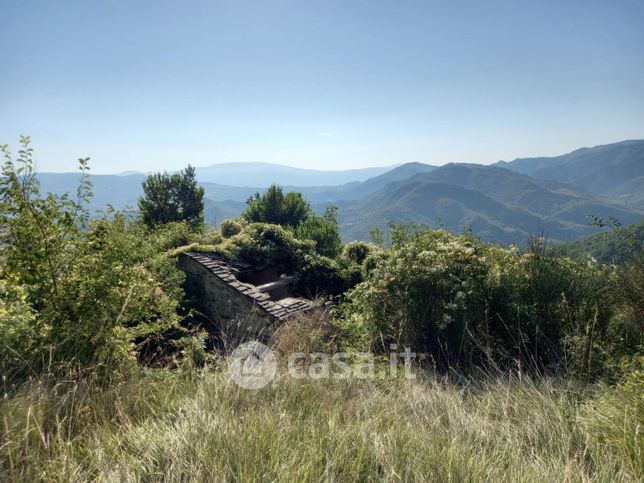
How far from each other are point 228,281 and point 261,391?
24.5 feet

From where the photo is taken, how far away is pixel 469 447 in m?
2.25

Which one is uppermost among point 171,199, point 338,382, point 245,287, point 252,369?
point 171,199

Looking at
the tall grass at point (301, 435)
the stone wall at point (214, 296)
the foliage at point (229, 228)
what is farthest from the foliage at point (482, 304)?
the foliage at point (229, 228)

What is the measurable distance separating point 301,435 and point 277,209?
23.0m

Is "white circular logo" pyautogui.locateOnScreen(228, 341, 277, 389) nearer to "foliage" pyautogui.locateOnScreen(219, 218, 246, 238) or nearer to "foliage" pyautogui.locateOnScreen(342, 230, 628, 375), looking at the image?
"foliage" pyautogui.locateOnScreen(342, 230, 628, 375)

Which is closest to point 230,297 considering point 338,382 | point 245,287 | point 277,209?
point 245,287

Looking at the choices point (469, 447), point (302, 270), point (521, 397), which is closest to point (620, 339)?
point (521, 397)

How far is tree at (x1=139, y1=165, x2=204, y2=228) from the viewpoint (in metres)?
25.5

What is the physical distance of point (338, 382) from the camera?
12.1 ft

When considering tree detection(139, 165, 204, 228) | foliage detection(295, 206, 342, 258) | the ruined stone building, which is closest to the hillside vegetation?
the ruined stone building

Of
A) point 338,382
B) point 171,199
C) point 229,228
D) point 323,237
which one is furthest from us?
point 171,199

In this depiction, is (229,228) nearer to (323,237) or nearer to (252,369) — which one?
(323,237)

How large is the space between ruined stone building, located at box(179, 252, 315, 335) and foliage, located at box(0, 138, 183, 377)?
16.4 feet

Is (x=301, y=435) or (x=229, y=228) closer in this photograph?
(x=301, y=435)
